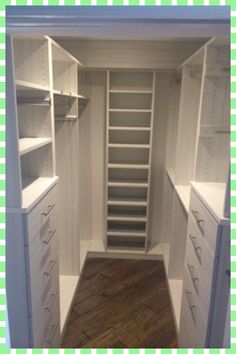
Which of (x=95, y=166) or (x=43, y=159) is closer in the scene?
(x=43, y=159)

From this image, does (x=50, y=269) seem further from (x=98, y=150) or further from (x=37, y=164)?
(x=98, y=150)

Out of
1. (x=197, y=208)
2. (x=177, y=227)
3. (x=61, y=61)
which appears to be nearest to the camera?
(x=197, y=208)

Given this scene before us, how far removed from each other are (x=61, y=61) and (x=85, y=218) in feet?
6.39

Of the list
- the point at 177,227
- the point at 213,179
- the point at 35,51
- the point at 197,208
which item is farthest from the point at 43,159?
the point at 177,227

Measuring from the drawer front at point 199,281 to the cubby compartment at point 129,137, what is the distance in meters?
1.80

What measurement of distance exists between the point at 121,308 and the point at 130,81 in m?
2.44

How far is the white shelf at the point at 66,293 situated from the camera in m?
2.44

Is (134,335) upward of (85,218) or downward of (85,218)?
downward

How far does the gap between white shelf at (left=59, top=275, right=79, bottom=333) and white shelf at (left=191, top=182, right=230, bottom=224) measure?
1.61 m

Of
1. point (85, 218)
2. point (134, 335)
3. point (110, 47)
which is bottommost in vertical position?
point (134, 335)

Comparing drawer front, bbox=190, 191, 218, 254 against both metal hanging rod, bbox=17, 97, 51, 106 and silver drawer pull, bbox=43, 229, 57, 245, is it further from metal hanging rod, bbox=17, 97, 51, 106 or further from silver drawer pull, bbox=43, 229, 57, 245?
metal hanging rod, bbox=17, 97, 51, 106

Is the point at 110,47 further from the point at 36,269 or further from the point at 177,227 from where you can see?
the point at 36,269

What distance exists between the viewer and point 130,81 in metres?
3.27

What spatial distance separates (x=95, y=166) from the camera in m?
3.62
